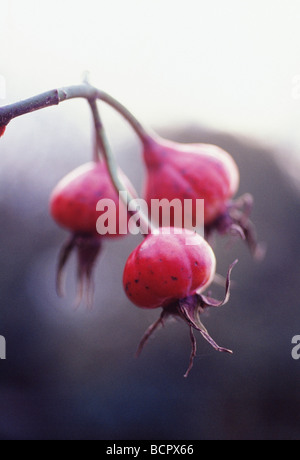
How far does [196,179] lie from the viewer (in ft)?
5.32

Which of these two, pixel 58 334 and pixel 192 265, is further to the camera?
pixel 58 334

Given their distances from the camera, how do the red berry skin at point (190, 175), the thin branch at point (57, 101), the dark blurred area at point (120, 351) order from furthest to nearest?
1. the dark blurred area at point (120, 351)
2. the red berry skin at point (190, 175)
3. the thin branch at point (57, 101)

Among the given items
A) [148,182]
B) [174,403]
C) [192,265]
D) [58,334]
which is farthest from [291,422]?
[192,265]

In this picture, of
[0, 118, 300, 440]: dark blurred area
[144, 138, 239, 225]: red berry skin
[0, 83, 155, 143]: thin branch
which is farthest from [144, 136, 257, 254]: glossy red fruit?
[0, 118, 300, 440]: dark blurred area

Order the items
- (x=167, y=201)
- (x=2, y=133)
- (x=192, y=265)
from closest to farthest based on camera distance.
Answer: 1. (x=2, y=133)
2. (x=192, y=265)
3. (x=167, y=201)

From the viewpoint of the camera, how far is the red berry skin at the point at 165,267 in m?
1.17

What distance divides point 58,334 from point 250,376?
2153 millimetres

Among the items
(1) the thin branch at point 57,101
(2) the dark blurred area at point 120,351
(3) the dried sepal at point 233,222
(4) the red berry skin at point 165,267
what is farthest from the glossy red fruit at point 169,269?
(2) the dark blurred area at point 120,351

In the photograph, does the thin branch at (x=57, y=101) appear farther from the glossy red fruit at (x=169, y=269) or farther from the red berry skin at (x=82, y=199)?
the glossy red fruit at (x=169, y=269)

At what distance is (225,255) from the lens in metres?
6.03

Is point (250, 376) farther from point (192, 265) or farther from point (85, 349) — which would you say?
point (192, 265)

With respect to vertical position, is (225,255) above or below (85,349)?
above

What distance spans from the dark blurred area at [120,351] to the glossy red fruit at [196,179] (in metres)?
2.67

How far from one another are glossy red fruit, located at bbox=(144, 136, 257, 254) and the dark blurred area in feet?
8.76
